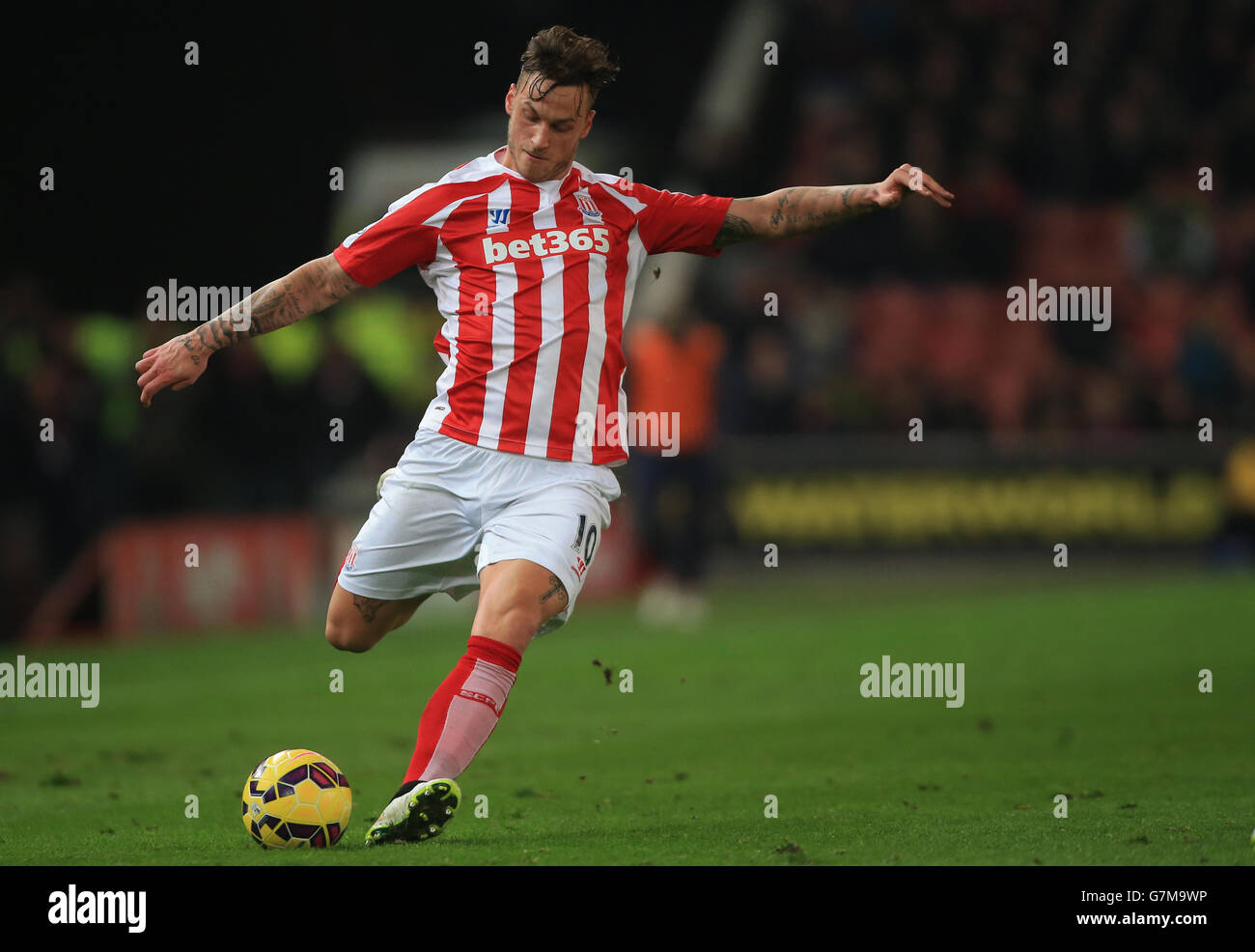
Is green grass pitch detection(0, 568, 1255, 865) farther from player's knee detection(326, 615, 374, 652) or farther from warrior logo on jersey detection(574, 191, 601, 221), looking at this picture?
warrior logo on jersey detection(574, 191, 601, 221)

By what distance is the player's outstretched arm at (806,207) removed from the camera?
6.01m

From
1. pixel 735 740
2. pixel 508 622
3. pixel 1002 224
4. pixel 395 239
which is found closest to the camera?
pixel 508 622

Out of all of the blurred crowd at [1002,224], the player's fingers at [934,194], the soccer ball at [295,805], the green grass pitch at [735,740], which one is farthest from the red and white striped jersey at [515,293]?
the blurred crowd at [1002,224]

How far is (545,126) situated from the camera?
19.0 ft

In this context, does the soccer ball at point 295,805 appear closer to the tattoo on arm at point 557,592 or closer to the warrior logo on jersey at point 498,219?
the tattoo on arm at point 557,592

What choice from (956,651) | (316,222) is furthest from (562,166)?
(316,222)

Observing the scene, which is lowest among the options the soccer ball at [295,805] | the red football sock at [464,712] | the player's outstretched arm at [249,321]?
the soccer ball at [295,805]

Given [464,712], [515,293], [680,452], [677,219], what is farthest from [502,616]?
[680,452]

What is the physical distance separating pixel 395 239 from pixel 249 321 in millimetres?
559

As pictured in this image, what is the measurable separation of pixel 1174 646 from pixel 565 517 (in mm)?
6719

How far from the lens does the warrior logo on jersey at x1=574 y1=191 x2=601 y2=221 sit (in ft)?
19.8

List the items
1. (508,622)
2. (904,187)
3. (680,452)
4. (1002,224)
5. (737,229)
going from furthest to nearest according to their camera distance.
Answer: (1002,224), (680,452), (737,229), (904,187), (508,622)

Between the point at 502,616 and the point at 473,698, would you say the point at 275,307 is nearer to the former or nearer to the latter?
the point at 502,616

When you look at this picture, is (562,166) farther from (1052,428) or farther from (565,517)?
(1052,428)
